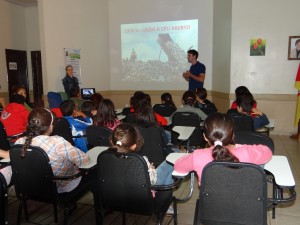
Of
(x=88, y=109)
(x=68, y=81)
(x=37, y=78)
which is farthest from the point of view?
(x=37, y=78)

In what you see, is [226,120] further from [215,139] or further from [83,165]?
[83,165]

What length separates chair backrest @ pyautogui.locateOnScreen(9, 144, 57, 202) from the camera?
1866 mm

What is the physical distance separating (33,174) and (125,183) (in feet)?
2.20

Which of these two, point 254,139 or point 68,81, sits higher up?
point 68,81

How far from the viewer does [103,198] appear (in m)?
1.87

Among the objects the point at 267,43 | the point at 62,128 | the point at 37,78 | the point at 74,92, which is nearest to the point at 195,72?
the point at 267,43

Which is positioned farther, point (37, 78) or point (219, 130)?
point (37, 78)

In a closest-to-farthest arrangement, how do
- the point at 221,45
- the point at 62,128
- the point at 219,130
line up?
the point at 219,130
the point at 62,128
the point at 221,45

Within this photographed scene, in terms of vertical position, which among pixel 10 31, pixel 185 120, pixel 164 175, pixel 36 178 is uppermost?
pixel 10 31

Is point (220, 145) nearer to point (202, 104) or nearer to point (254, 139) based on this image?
point (254, 139)

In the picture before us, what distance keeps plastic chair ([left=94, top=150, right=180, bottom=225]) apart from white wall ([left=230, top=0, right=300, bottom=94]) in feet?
15.7

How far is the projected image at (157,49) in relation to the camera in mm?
7086

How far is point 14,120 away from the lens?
343cm

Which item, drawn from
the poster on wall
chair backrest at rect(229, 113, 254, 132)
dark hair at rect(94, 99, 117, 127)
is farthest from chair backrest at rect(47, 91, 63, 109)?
chair backrest at rect(229, 113, 254, 132)
